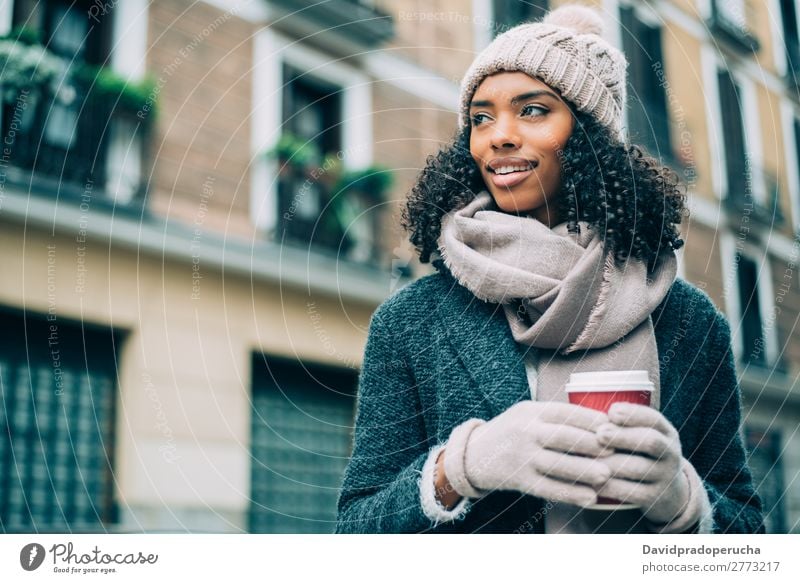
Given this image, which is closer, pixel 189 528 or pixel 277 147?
pixel 189 528

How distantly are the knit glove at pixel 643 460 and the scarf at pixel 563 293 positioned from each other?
0.24 ft

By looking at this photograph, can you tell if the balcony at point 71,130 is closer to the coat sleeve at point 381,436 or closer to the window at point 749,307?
the coat sleeve at point 381,436

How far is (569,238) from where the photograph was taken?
2.85ft

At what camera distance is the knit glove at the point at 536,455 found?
71 cm

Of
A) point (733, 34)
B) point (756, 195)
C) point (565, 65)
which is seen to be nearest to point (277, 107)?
point (733, 34)

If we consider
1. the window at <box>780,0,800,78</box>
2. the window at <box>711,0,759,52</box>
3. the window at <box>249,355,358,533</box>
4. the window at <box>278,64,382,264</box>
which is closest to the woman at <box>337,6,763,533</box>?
the window at <box>780,0,800,78</box>

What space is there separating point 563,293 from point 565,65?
0.70ft

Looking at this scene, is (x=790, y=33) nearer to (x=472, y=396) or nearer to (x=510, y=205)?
(x=510, y=205)

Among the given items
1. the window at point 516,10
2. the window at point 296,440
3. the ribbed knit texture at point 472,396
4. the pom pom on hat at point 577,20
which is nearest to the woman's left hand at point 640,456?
the ribbed knit texture at point 472,396

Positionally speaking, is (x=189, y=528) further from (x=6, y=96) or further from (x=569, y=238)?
(x=569, y=238)
